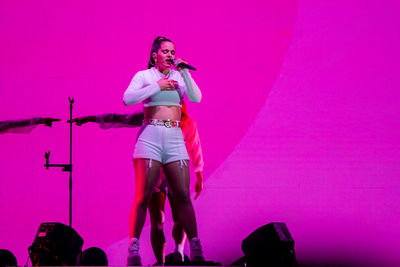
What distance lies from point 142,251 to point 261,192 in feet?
3.97

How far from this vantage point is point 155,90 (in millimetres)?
3498

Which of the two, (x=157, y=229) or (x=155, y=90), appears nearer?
(x=155, y=90)

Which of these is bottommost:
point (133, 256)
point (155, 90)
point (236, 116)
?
point (133, 256)

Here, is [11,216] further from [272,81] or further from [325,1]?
[325,1]

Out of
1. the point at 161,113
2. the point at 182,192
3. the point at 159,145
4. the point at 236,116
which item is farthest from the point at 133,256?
the point at 236,116

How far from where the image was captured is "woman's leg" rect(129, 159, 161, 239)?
342 cm

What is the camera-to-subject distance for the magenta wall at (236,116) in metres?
4.82

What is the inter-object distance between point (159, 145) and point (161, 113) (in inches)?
8.8

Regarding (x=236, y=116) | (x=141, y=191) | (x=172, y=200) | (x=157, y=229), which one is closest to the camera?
(x=141, y=191)

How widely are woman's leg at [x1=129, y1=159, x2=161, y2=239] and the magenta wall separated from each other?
1.40 meters

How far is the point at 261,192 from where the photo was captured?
485 centimetres

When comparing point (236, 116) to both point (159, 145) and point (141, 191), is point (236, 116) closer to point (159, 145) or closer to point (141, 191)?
point (159, 145)

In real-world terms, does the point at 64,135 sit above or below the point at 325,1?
below

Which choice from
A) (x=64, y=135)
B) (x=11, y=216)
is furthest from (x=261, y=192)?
(x=11, y=216)
